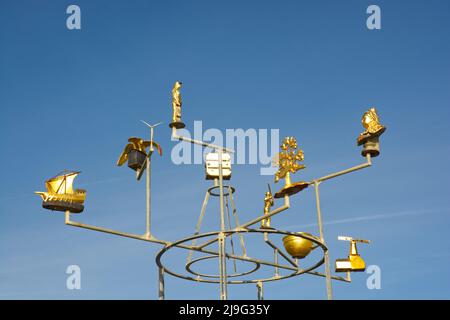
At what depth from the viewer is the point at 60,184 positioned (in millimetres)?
23281

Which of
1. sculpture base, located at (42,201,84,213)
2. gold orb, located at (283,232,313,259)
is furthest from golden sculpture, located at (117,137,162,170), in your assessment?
gold orb, located at (283,232,313,259)

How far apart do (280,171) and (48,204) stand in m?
7.30

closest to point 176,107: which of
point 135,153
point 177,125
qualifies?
point 177,125

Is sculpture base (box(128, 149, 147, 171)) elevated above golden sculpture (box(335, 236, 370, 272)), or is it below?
above

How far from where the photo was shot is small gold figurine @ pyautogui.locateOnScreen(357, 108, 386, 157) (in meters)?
24.8

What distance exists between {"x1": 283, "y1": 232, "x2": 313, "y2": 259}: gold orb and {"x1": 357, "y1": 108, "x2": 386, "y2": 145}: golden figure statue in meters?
3.72

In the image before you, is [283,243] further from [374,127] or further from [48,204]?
[48,204]

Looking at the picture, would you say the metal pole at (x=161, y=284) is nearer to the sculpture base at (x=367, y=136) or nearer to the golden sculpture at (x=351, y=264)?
the golden sculpture at (x=351, y=264)

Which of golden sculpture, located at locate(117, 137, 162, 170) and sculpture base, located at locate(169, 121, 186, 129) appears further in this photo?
golden sculpture, located at locate(117, 137, 162, 170)

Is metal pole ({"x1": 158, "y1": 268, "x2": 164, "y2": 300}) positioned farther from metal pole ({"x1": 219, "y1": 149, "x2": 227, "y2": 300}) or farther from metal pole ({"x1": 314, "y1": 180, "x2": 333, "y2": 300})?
metal pole ({"x1": 314, "y1": 180, "x2": 333, "y2": 300})

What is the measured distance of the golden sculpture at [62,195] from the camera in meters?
22.9

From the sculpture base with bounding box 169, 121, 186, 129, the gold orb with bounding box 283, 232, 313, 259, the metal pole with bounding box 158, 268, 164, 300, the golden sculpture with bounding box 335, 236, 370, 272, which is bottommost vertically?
the metal pole with bounding box 158, 268, 164, 300
